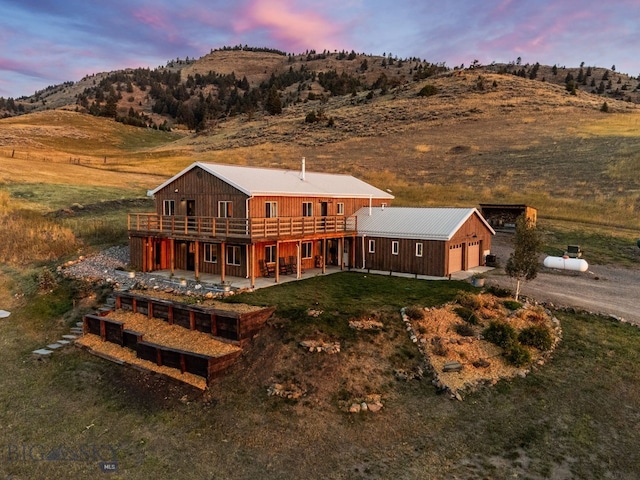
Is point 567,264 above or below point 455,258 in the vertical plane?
below

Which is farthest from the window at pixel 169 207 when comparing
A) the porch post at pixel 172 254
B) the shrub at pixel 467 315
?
the shrub at pixel 467 315

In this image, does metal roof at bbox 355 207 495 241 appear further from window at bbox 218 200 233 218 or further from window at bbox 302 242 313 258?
window at bbox 218 200 233 218

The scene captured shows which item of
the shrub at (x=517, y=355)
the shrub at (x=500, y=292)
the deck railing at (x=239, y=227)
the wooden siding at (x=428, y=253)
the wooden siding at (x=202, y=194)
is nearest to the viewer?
the shrub at (x=517, y=355)

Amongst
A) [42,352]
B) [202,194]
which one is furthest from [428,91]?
[42,352]

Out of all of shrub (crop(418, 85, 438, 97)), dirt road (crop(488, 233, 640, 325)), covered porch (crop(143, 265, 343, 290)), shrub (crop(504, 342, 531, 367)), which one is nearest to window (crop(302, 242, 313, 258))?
covered porch (crop(143, 265, 343, 290))

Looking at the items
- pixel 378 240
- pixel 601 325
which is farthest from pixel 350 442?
pixel 378 240

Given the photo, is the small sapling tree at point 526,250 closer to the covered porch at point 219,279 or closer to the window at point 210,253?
the covered porch at point 219,279

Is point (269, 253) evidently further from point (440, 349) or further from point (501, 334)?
point (501, 334)
